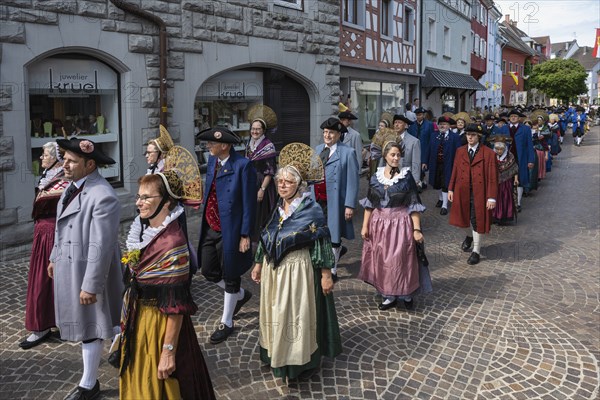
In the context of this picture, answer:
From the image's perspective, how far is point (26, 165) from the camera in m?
7.61

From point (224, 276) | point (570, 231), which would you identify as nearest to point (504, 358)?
point (224, 276)

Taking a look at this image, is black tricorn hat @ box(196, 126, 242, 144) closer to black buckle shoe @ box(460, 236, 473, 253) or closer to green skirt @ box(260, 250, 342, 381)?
green skirt @ box(260, 250, 342, 381)

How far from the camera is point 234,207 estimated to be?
4996 mm

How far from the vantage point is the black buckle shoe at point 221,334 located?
4984mm

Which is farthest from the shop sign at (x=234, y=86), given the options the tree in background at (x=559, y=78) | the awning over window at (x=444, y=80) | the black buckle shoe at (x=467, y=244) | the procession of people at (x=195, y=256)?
the tree in background at (x=559, y=78)

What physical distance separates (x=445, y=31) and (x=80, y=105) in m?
Answer: 21.1

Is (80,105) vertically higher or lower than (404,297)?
higher

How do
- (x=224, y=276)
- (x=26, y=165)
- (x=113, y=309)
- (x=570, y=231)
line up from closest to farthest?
(x=113, y=309) < (x=224, y=276) < (x=26, y=165) < (x=570, y=231)

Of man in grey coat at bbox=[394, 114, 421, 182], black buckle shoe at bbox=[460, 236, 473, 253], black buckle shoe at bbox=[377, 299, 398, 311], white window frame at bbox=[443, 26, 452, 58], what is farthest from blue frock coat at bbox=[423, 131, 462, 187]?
white window frame at bbox=[443, 26, 452, 58]

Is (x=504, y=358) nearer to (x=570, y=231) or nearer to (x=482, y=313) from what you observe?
(x=482, y=313)

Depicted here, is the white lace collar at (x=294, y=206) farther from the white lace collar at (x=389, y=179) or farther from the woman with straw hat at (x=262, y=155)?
the woman with straw hat at (x=262, y=155)

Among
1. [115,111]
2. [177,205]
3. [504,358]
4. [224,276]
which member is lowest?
[504,358]

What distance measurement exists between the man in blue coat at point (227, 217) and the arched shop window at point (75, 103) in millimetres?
3712

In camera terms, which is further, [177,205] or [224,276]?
[224,276]
